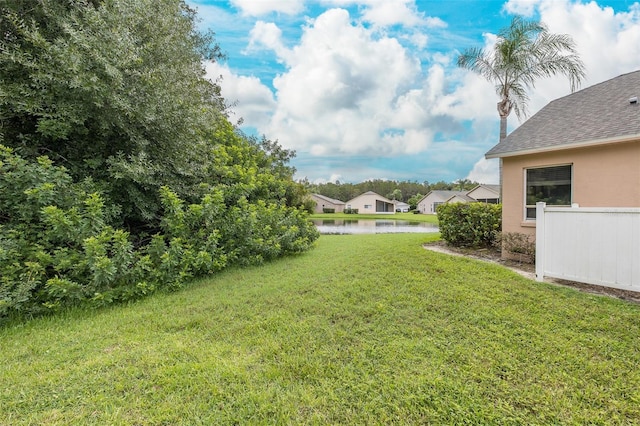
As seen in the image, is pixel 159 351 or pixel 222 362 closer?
pixel 222 362

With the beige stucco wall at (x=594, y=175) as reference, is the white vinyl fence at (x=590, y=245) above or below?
below

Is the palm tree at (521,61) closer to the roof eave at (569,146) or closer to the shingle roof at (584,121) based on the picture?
the shingle roof at (584,121)

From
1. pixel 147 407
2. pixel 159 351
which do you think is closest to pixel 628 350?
pixel 147 407

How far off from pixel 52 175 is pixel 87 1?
3971mm

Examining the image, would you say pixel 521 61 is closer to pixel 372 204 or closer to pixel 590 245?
pixel 590 245

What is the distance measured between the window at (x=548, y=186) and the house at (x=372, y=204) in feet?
159

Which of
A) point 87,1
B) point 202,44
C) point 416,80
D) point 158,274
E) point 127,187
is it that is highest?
point 202,44

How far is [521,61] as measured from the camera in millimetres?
11195

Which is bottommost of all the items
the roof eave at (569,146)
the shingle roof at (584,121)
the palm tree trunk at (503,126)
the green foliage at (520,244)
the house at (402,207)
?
the green foliage at (520,244)

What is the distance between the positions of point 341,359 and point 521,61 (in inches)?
526

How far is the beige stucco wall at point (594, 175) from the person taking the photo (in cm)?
539

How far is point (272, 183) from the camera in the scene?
970cm

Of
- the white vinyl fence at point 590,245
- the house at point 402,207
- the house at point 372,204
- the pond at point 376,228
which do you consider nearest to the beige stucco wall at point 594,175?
the white vinyl fence at point 590,245

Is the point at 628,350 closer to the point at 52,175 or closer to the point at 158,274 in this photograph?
the point at 158,274
